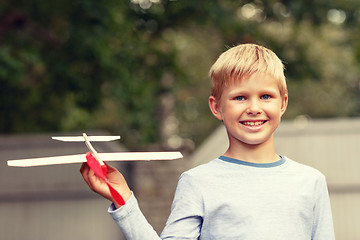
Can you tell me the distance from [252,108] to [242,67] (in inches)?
5.1

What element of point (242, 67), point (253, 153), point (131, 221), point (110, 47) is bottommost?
point (131, 221)

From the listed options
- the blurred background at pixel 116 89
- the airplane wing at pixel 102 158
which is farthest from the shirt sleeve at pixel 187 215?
the blurred background at pixel 116 89

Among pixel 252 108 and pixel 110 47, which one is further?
pixel 110 47

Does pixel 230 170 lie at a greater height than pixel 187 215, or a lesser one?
greater

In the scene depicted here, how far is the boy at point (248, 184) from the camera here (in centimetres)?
190

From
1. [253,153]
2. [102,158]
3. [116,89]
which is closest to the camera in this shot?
[102,158]

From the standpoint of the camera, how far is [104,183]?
70.1 inches

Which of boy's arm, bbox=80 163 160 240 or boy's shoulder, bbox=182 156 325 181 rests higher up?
boy's shoulder, bbox=182 156 325 181

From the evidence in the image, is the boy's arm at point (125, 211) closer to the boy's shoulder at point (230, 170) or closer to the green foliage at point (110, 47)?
the boy's shoulder at point (230, 170)

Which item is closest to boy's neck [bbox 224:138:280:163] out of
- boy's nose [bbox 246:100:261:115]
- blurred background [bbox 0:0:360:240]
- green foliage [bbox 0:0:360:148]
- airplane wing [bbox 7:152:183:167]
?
boy's nose [bbox 246:100:261:115]

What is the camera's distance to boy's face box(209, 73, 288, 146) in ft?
6.45

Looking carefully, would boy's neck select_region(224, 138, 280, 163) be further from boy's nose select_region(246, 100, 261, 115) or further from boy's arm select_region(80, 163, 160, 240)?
boy's arm select_region(80, 163, 160, 240)

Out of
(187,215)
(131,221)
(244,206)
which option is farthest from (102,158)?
(244,206)

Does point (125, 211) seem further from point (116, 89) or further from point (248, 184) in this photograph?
point (116, 89)
